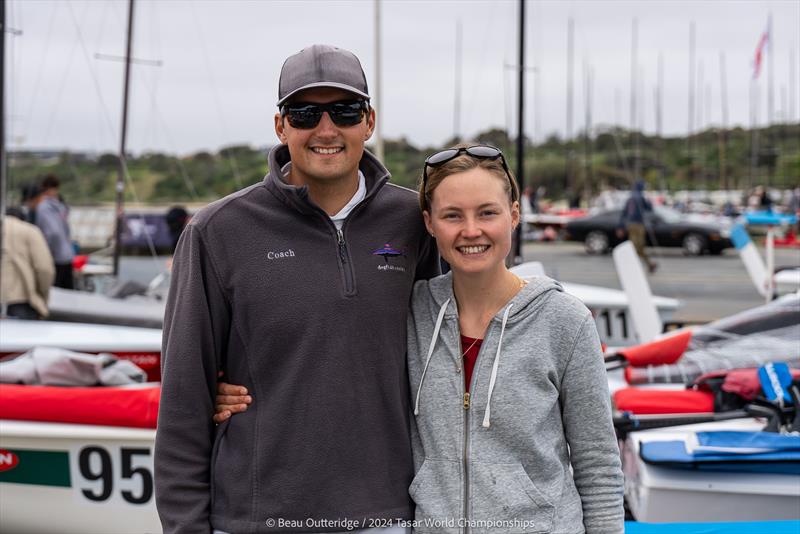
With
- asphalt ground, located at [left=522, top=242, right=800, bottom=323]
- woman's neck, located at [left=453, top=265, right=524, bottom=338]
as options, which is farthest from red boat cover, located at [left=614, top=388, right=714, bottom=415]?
asphalt ground, located at [left=522, top=242, right=800, bottom=323]

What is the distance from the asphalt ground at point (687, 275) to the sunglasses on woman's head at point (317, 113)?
8488mm

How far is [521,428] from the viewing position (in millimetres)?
2082

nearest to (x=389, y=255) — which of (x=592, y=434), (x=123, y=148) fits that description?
(x=592, y=434)

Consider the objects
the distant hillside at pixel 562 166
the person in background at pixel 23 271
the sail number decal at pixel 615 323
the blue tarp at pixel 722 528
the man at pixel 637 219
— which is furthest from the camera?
the distant hillside at pixel 562 166

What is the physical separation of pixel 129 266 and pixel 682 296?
31.1ft

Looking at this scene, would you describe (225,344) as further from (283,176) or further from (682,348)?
(682,348)

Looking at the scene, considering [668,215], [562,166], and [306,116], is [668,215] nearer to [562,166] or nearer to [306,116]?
[306,116]

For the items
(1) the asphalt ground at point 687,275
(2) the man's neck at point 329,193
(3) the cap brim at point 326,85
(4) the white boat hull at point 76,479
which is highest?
(3) the cap brim at point 326,85

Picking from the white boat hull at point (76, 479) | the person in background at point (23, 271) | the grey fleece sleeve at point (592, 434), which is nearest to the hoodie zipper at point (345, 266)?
the grey fleece sleeve at point (592, 434)

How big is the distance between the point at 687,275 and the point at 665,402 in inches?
542

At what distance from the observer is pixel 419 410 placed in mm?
2186

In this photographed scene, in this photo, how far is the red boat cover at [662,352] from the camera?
5562mm

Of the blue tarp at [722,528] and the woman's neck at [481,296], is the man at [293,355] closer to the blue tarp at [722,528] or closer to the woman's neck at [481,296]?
the woman's neck at [481,296]

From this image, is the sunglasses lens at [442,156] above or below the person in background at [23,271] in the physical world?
above
